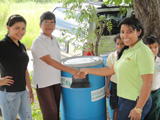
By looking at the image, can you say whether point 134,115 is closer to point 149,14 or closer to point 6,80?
point 6,80

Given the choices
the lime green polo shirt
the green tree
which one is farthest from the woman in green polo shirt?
the green tree

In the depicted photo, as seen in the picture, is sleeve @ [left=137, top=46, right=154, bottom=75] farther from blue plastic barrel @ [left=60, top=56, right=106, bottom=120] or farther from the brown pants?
the brown pants

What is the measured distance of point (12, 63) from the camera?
235cm

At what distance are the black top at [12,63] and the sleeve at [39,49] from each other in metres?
0.22

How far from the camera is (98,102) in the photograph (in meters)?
2.95

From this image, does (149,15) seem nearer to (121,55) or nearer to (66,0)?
(121,55)

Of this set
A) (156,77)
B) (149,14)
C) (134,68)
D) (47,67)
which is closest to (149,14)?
(149,14)

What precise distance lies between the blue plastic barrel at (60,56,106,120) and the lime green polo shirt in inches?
25.2

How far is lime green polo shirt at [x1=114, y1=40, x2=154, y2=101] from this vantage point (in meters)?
1.97

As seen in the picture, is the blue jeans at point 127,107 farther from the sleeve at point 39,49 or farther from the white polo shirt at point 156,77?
the sleeve at point 39,49

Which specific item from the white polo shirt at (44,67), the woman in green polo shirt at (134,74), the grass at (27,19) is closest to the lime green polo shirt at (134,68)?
the woman in green polo shirt at (134,74)

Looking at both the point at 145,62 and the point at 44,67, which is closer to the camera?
the point at 145,62

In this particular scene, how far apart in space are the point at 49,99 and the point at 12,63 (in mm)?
723

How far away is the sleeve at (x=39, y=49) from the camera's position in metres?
2.67
